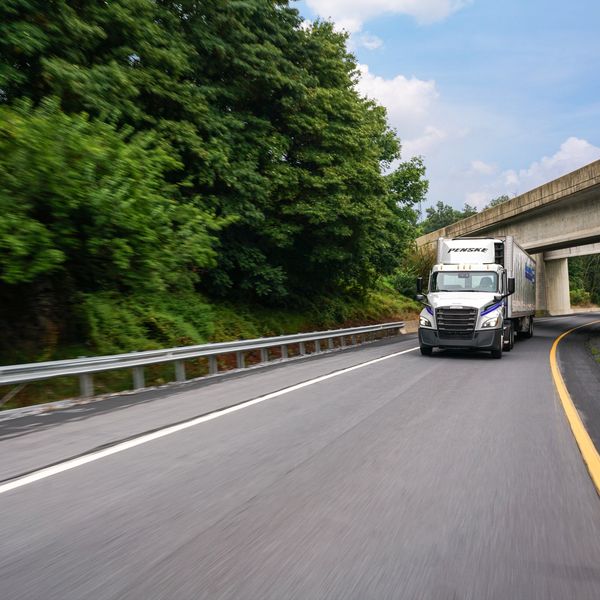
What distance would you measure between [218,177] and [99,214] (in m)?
7.21

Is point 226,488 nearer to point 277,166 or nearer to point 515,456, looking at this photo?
point 515,456

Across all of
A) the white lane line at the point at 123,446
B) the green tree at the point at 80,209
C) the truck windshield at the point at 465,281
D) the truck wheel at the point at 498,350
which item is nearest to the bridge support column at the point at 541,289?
the truck windshield at the point at 465,281

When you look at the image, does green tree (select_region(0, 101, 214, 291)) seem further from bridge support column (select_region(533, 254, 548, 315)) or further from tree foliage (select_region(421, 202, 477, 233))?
tree foliage (select_region(421, 202, 477, 233))

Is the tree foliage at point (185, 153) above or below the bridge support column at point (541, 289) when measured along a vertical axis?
above

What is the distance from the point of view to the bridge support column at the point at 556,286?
58.5m

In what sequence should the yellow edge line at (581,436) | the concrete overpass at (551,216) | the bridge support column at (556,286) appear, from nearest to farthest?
the yellow edge line at (581,436) < the concrete overpass at (551,216) < the bridge support column at (556,286)

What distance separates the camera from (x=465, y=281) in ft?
60.7

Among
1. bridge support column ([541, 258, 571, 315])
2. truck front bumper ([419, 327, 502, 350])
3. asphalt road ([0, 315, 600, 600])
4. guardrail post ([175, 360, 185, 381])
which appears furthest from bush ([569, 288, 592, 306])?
asphalt road ([0, 315, 600, 600])

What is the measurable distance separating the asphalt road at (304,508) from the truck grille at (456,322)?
846cm

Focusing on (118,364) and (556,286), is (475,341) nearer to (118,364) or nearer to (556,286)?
(118,364)

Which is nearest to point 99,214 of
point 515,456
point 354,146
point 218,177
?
point 218,177

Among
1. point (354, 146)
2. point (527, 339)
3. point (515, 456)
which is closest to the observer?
point (515, 456)

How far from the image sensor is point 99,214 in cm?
1134

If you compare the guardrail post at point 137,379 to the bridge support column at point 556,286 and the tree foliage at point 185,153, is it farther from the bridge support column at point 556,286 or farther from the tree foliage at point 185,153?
the bridge support column at point 556,286
